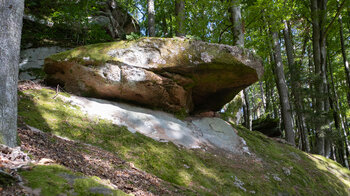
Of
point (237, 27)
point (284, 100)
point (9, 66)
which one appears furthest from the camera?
point (284, 100)

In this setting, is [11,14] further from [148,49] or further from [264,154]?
[264,154]

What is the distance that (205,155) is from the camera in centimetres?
647

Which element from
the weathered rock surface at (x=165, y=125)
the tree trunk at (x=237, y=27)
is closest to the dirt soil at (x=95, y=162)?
the weathered rock surface at (x=165, y=125)

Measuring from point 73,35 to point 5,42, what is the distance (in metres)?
9.57

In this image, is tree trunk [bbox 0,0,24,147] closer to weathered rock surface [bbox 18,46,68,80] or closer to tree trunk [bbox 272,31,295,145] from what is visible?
weathered rock surface [bbox 18,46,68,80]

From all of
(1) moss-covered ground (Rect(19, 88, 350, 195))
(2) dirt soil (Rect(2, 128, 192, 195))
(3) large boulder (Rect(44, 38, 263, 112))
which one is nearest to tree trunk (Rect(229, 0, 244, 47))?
(3) large boulder (Rect(44, 38, 263, 112))

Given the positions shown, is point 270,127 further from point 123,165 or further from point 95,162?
point 95,162

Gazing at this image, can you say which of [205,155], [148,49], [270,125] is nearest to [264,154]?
[205,155]

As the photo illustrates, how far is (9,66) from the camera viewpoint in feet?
10.5

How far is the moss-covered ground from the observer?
4922 millimetres

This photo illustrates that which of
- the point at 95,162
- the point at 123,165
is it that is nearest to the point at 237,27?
the point at 123,165

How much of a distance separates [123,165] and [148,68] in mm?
3643

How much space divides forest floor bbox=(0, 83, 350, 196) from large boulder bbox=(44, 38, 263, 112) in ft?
3.18

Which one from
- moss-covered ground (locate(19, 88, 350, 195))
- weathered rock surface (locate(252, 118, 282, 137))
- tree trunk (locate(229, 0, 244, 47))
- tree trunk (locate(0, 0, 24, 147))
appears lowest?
weathered rock surface (locate(252, 118, 282, 137))
